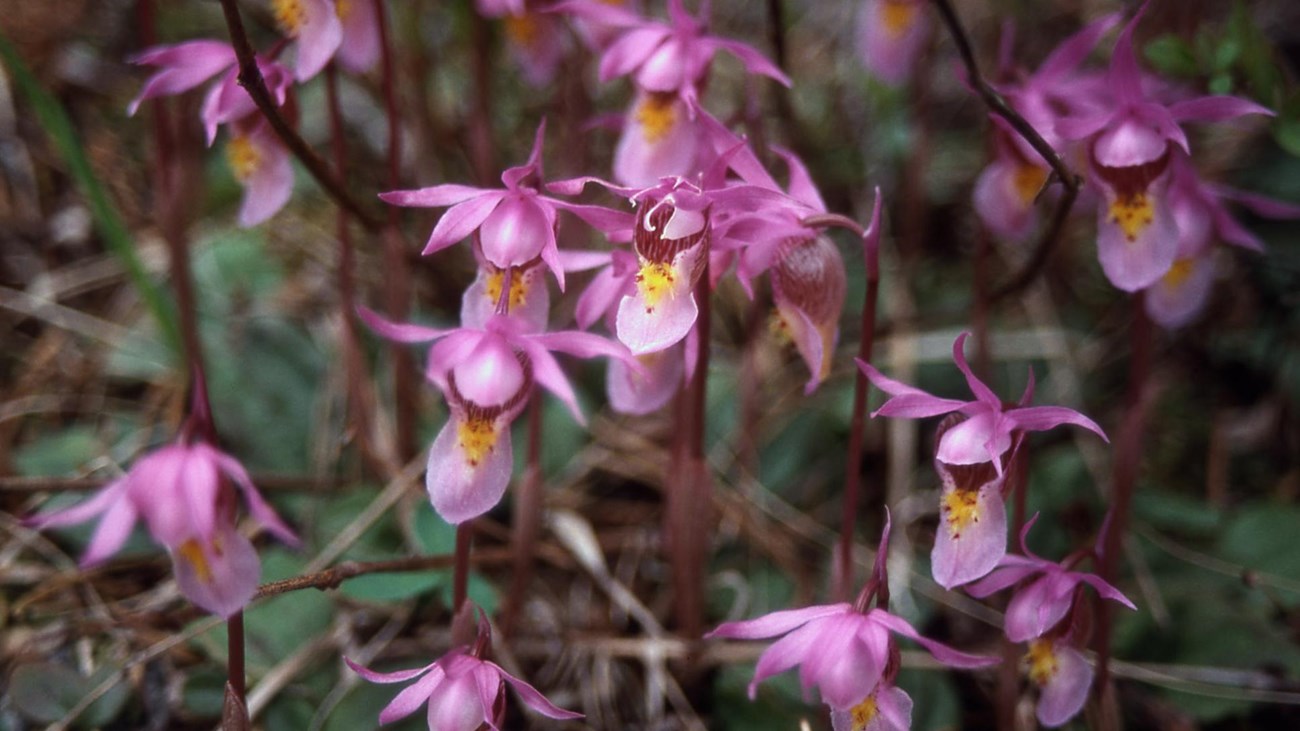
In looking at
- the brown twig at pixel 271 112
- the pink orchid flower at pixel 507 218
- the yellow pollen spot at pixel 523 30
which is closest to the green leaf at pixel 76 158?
the brown twig at pixel 271 112

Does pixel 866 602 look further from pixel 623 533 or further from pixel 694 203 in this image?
pixel 623 533

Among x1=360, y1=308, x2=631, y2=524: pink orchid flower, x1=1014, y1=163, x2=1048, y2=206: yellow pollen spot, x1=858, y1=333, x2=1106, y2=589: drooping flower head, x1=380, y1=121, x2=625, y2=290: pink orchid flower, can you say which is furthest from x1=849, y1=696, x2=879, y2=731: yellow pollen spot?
x1=1014, y1=163, x2=1048, y2=206: yellow pollen spot

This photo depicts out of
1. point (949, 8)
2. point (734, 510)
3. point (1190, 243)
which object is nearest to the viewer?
point (949, 8)

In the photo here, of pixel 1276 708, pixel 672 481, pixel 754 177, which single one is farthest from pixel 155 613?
pixel 1276 708

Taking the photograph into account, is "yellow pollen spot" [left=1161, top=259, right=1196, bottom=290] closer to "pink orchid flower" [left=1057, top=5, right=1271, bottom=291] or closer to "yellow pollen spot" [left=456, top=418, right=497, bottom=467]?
"pink orchid flower" [left=1057, top=5, right=1271, bottom=291]

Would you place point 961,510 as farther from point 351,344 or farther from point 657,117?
point 351,344

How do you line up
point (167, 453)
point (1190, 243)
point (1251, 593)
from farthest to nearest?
1. point (1251, 593)
2. point (1190, 243)
3. point (167, 453)

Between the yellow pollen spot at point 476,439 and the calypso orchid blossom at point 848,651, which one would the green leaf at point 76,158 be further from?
the calypso orchid blossom at point 848,651
